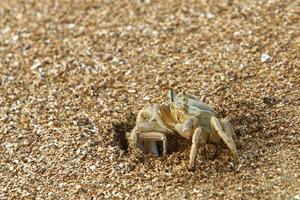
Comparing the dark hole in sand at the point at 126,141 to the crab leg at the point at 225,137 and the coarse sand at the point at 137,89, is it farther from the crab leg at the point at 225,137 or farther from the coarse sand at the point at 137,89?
the crab leg at the point at 225,137

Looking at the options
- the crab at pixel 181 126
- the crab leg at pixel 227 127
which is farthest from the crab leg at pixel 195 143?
the crab leg at pixel 227 127

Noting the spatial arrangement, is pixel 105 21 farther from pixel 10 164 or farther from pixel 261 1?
pixel 10 164

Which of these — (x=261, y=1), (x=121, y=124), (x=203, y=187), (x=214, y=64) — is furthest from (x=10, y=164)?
(x=261, y=1)

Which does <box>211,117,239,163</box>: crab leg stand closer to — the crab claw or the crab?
the crab

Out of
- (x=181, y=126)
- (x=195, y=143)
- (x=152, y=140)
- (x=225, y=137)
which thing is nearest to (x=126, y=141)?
(x=152, y=140)

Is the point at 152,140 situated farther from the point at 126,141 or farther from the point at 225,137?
the point at 225,137

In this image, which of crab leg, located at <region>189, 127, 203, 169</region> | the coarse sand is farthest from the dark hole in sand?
crab leg, located at <region>189, 127, 203, 169</region>
